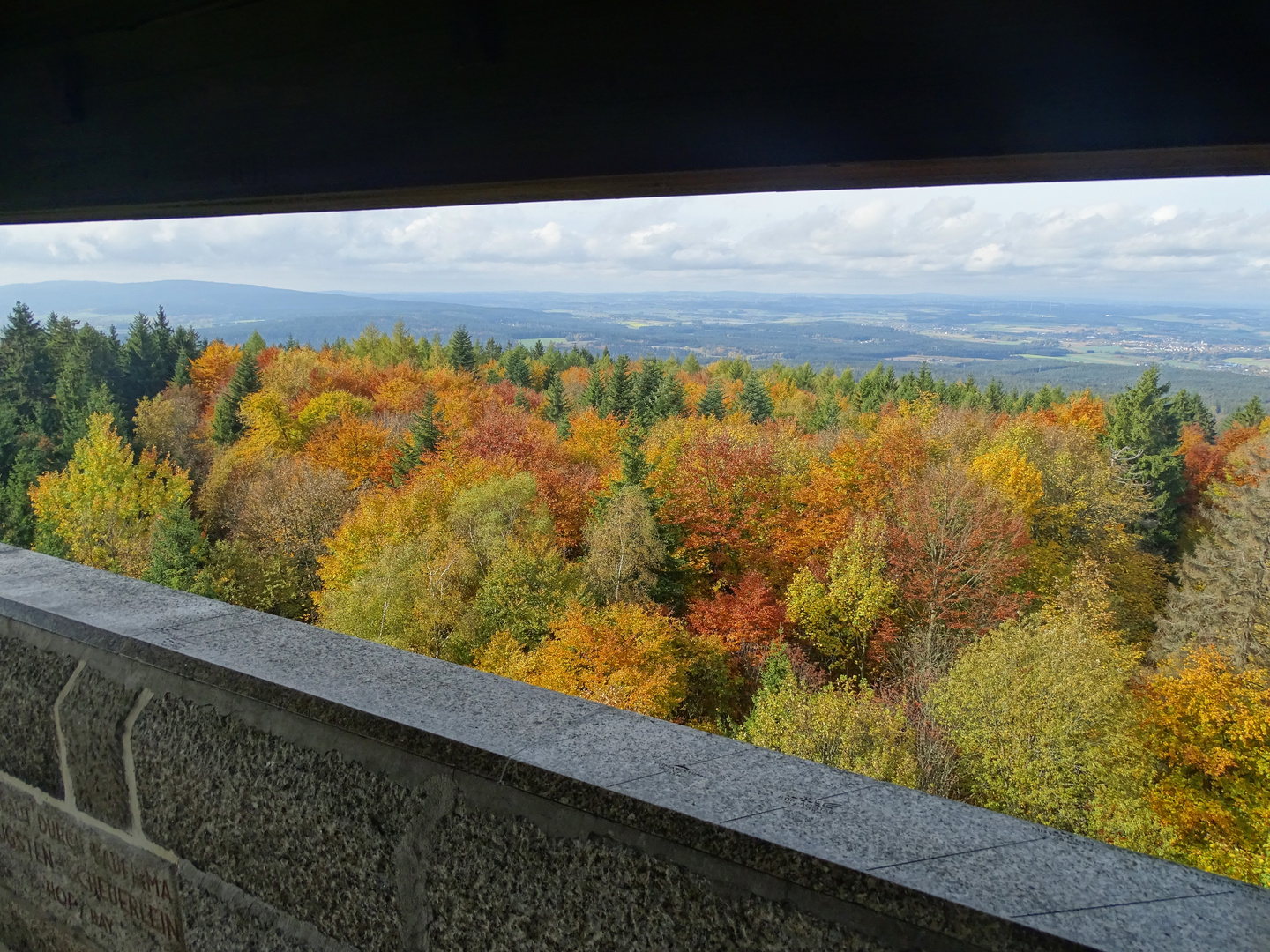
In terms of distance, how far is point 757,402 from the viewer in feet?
112

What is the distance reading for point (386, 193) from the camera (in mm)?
1072

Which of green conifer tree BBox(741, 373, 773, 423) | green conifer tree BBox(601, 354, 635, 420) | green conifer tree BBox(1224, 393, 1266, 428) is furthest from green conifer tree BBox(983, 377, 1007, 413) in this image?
green conifer tree BBox(601, 354, 635, 420)

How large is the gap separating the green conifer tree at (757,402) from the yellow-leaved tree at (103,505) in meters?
20.1

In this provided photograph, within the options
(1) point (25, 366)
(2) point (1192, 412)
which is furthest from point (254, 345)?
(2) point (1192, 412)

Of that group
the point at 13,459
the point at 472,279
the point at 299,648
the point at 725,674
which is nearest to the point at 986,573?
the point at 725,674

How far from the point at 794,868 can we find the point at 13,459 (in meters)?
33.4

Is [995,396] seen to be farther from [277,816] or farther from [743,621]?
[277,816]

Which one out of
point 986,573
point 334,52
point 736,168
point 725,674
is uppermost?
point 334,52

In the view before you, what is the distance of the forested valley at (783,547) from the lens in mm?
14641

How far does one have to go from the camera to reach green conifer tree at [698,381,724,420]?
3262 cm

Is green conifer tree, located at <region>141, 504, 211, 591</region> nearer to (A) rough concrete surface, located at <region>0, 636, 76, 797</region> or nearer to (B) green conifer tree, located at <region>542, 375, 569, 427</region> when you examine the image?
(B) green conifer tree, located at <region>542, 375, 569, 427</region>

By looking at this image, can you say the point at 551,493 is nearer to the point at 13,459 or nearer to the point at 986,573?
the point at 986,573

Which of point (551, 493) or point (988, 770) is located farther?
point (551, 493)

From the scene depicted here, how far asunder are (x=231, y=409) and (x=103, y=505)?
7.15 meters
